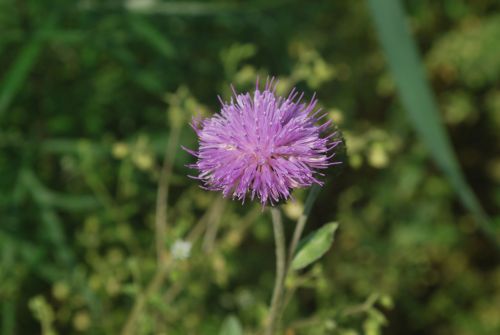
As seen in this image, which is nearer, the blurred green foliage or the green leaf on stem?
the green leaf on stem

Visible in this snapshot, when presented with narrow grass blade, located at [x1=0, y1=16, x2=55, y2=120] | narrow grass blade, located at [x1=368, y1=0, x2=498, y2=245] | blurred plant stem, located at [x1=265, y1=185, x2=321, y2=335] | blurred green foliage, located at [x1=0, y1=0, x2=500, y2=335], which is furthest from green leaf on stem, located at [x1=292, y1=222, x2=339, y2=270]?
narrow grass blade, located at [x1=0, y1=16, x2=55, y2=120]

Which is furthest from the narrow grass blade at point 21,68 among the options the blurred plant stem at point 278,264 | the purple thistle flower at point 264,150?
the blurred plant stem at point 278,264

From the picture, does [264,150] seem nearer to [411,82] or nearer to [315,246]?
[315,246]

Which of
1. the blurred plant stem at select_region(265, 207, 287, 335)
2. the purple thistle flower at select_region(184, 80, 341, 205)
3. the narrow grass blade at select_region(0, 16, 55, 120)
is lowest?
the blurred plant stem at select_region(265, 207, 287, 335)

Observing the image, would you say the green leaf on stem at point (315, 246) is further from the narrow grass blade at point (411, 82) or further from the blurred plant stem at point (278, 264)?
the narrow grass blade at point (411, 82)

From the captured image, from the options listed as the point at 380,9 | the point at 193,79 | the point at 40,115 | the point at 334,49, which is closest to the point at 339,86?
Result: the point at 334,49

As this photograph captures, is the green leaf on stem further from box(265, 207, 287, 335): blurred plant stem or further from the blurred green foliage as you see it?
the blurred green foliage

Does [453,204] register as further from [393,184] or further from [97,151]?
[97,151]
